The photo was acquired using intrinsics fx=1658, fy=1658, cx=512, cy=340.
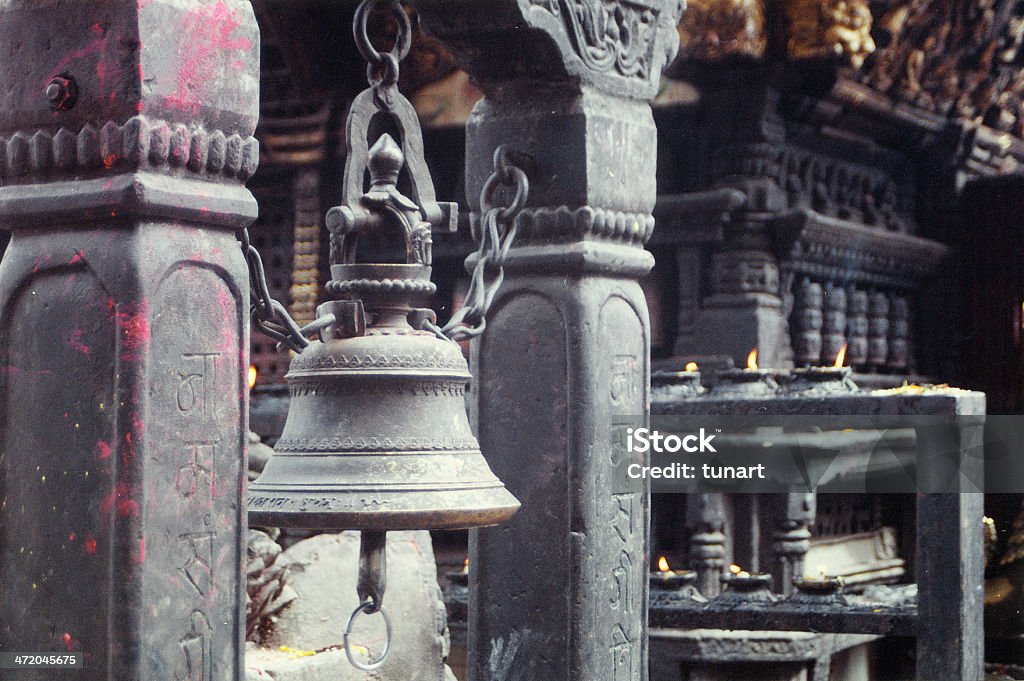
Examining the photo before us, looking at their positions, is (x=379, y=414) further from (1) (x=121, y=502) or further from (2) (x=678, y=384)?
(2) (x=678, y=384)

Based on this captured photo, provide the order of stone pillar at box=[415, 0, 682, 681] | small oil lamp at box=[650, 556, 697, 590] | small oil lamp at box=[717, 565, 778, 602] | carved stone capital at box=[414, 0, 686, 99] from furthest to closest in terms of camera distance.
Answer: small oil lamp at box=[650, 556, 697, 590]
small oil lamp at box=[717, 565, 778, 602]
stone pillar at box=[415, 0, 682, 681]
carved stone capital at box=[414, 0, 686, 99]

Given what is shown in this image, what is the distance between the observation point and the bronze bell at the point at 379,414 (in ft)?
12.5

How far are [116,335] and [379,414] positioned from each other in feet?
2.77

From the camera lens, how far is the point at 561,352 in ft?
15.6

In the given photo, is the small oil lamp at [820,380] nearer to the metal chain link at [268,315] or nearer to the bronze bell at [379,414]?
the bronze bell at [379,414]

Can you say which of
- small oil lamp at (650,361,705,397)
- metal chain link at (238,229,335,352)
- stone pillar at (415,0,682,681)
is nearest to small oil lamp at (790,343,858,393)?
small oil lamp at (650,361,705,397)

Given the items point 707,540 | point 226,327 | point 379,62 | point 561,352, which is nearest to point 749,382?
point 707,540

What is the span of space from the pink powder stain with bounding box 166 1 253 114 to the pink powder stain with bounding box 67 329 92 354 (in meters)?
0.50

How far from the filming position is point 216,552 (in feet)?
11.3

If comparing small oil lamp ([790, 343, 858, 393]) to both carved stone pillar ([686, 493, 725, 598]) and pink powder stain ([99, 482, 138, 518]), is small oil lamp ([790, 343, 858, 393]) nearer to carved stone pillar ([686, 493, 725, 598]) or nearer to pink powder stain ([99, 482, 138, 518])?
carved stone pillar ([686, 493, 725, 598])

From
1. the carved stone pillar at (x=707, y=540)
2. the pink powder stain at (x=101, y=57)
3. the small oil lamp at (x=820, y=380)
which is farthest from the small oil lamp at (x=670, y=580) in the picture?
the pink powder stain at (x=101, y=57)

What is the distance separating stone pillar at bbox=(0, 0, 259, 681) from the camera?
3.28 metres

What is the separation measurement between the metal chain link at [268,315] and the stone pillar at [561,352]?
0.95 meters

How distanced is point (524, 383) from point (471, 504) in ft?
3.15
